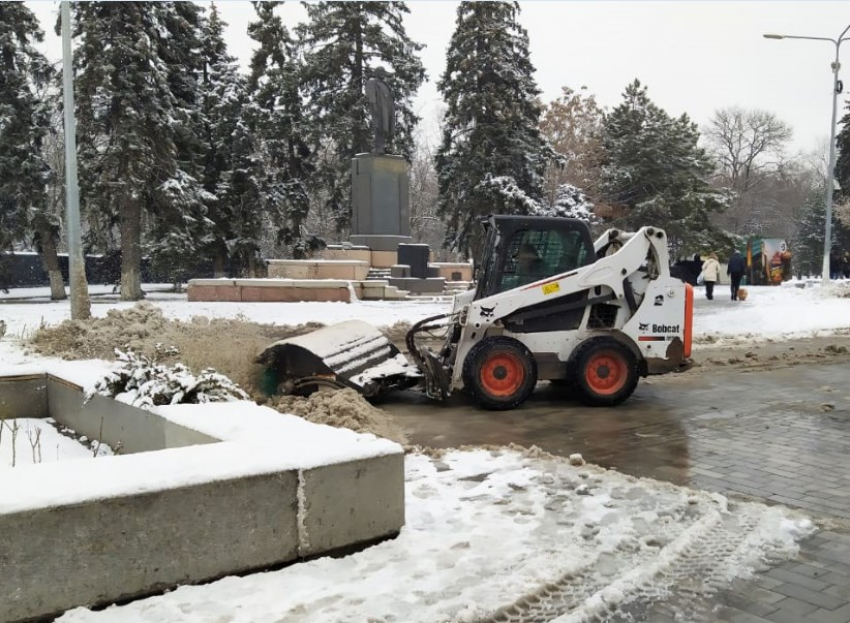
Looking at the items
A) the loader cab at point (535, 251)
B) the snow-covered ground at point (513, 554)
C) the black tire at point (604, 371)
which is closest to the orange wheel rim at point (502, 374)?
the black tire at point (604, 371)

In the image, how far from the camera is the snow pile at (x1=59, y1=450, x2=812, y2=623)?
3414 millimetres

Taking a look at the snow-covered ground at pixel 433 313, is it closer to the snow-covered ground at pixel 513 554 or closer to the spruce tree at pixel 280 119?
the snow-covered ground at pixel 513 554

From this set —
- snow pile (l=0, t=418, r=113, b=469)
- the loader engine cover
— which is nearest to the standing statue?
the loader engine cover

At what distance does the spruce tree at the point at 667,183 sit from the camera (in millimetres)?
34562

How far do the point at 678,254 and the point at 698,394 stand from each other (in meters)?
28.0

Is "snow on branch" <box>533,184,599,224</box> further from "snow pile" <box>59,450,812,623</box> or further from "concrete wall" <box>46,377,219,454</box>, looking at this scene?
"snow pile" <box>59,450,812,623</box>

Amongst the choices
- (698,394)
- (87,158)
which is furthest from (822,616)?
(87,158)

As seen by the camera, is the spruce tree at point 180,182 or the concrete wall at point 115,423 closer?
the concrete wall at point 115,423

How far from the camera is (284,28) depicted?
1448 inches

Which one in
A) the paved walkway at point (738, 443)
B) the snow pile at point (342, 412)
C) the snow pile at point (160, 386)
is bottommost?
the paved walkway at point (738, 443)

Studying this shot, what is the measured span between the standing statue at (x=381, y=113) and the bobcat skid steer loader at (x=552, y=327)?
22.7 m

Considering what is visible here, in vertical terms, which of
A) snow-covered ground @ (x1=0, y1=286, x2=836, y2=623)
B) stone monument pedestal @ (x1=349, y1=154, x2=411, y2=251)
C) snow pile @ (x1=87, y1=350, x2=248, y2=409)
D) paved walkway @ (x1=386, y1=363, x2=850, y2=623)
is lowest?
paved walkway @ (x1=386, y1=363, x2=850, y2=623)

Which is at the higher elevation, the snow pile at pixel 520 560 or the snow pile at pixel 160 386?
the snow pile at pixel 160 386

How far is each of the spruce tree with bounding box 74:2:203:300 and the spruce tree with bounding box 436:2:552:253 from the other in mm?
13951
